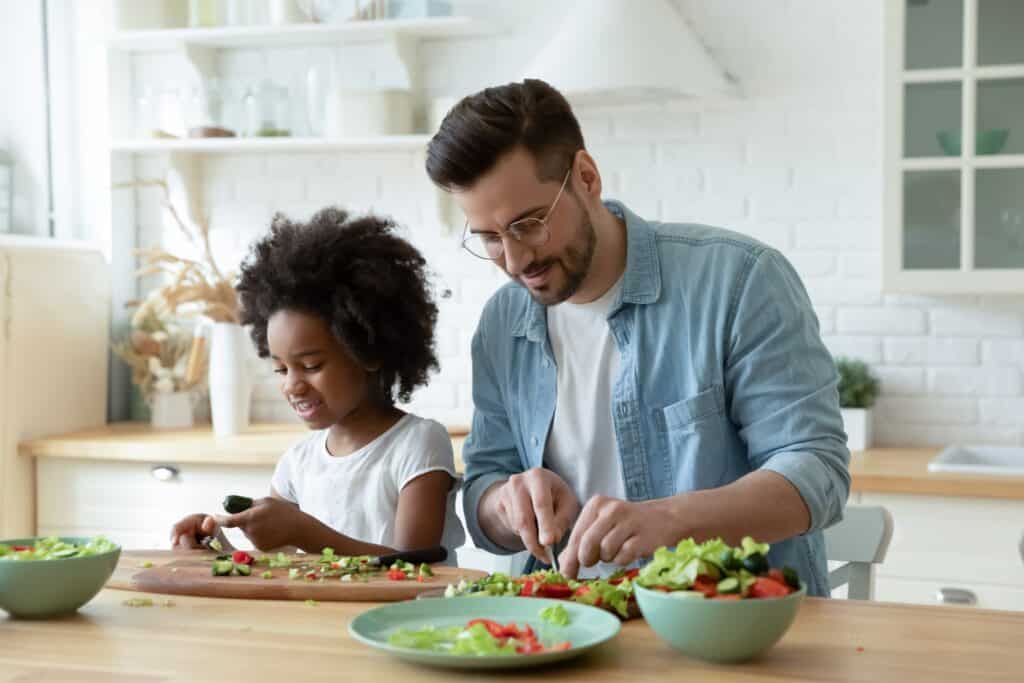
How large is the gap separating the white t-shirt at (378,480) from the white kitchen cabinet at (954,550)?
1263 mm

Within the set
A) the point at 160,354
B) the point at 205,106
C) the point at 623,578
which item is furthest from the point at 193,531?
the point at 205,106

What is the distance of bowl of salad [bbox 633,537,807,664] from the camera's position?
131 centimetres

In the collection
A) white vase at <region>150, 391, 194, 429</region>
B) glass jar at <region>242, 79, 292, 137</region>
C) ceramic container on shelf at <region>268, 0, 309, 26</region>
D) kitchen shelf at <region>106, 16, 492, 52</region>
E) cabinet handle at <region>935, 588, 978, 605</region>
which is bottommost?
cabinet handle at <region>935, 588, 978, 605</region>

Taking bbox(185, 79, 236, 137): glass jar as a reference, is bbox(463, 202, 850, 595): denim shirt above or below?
below

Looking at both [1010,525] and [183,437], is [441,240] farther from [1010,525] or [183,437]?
[1010,525]

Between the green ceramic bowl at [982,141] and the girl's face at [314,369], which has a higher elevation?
the green ceramic bowl at [982,141]

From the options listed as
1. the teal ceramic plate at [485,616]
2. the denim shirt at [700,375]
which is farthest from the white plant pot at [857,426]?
the teal ceramic plate at [485,616]

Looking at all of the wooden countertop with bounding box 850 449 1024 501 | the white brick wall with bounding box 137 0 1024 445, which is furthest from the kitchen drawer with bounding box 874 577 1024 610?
the white brick wall with bounding box 137 0 1024 445

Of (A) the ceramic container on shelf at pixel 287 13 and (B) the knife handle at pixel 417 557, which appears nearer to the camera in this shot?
(B) the knife handle at pixel 417 557

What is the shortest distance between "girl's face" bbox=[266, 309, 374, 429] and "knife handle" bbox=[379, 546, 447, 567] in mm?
489

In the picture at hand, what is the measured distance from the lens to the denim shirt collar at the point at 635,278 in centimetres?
207

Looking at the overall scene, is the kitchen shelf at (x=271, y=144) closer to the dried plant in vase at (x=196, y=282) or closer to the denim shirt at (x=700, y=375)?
the dried plant in vase at (x=196, y=282)

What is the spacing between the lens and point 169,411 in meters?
4.18

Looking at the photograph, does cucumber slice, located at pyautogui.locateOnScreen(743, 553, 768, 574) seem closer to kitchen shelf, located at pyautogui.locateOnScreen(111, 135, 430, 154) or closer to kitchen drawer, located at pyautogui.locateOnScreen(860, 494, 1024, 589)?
kitchen drawer, located at pyautogui.locateOnScreen(860, 494, 1024, 589)
